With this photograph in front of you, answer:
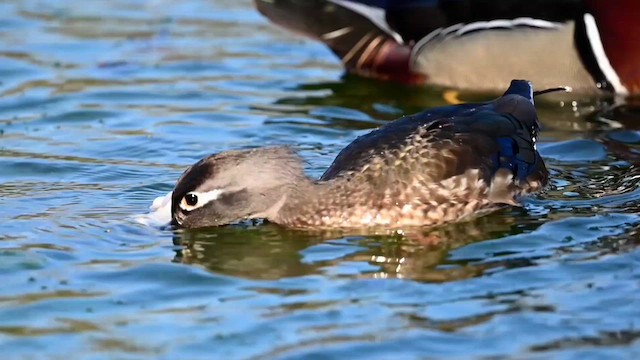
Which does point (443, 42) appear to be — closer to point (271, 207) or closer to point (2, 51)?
point (271, 207)

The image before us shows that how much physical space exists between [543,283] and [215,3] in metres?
7.33

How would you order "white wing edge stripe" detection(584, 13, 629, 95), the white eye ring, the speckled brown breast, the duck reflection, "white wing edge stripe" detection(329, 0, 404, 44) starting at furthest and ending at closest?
"white wing edge stripe" detection(329, 0, 404, 44), "white wing edge stripe" detection(584, 13, 629, 95), the speckled brown breast, the white eye ring, the duck reflection

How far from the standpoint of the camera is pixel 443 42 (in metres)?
9.70

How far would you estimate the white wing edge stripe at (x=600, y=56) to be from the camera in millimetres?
9273

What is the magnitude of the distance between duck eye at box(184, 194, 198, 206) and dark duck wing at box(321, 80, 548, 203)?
78 cm

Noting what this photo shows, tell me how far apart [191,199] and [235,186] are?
23 centimetres

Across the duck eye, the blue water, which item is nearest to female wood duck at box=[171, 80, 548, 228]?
the duck eye

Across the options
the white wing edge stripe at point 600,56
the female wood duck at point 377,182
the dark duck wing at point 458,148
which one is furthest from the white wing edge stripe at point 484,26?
the female wood duck at point 377,182

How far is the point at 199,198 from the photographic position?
6801 mm

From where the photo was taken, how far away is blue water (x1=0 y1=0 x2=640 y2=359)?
545cm

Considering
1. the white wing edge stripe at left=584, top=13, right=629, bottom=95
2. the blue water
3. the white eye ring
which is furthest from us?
the white wing edge stripe at left=584, top=13, right=629, bottom=95

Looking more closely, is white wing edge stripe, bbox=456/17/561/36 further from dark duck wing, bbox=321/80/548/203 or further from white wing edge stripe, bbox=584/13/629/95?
dark duck wing, bbox=321/80/548/203

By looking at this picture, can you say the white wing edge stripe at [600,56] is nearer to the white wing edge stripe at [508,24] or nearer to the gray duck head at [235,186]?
the white wing edge stripe at [508,24]

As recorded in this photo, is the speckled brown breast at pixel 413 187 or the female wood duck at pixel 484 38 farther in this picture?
the female wood duck at pixel 484 38
